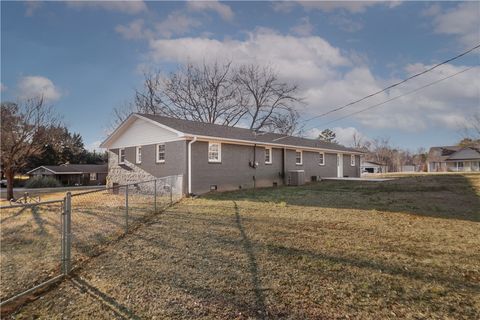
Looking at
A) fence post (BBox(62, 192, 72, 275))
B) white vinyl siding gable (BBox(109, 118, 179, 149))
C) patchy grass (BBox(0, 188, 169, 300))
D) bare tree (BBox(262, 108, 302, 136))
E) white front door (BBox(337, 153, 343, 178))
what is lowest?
patchy grass (BBox(0, 188, 169, 300))

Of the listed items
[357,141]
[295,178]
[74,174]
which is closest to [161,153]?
[295,178]

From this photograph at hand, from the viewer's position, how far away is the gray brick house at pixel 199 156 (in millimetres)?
13672

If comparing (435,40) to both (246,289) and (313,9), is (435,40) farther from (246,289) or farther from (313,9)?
(246,289)

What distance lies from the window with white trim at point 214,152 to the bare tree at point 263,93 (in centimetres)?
1951

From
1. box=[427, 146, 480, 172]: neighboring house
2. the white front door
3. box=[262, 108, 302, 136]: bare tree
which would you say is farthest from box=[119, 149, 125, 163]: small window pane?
box=[427, 146, 480, 172]: neighboring house

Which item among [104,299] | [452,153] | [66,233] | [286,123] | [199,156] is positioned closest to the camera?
[104,299]

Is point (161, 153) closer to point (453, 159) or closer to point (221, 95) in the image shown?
point (221, 95)

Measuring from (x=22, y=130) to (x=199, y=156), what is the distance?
17303mm

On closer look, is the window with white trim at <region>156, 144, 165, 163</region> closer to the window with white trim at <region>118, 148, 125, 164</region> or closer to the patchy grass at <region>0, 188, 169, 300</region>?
the window with white trim at <region>118, 148, 125, 164</region>

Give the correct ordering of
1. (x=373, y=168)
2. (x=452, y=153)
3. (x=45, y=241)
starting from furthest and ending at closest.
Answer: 1. (x=373, y=168)
2. (x=452, y=153)
3. (x=45, y=241)

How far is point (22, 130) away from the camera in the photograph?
22.1 metres

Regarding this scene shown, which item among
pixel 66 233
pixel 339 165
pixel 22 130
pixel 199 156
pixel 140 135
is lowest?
pixel 66 233

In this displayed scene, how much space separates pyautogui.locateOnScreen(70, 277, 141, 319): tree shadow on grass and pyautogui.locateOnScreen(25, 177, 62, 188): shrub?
3957 cm

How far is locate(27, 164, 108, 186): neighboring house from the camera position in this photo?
40531 millimetres
